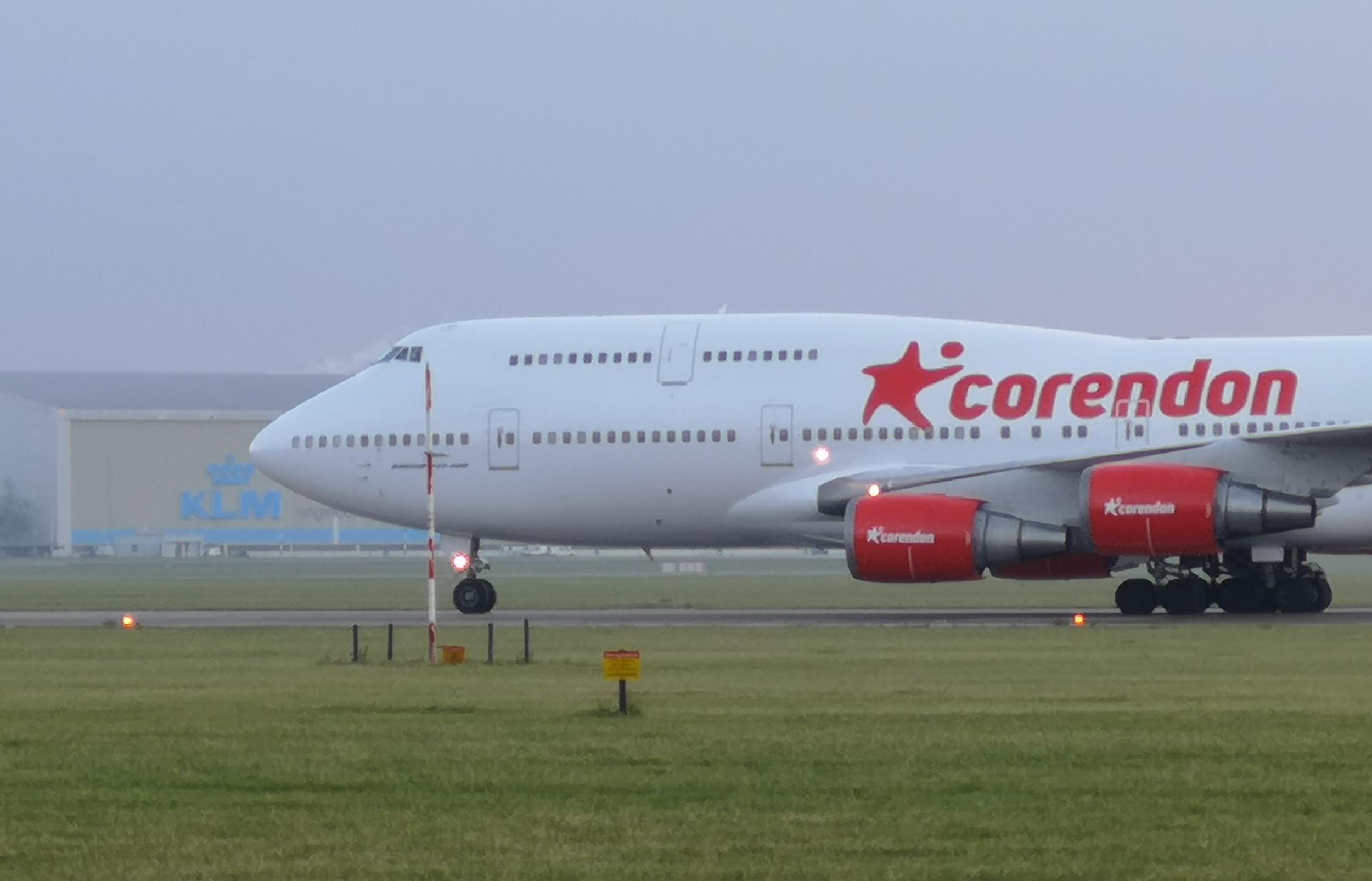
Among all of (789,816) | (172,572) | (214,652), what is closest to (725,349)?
(214,652)

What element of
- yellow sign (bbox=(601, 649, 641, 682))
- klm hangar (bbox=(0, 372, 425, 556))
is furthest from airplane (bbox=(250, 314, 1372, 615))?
klm hangar (bbox=(0, 372, 425, 556))

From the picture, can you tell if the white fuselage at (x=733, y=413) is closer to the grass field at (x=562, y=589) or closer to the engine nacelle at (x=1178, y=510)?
the engine nacelle at (x=1178, y=510)

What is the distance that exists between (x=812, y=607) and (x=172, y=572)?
3502 cm

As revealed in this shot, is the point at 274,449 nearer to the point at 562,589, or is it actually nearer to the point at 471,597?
the point at 471,597

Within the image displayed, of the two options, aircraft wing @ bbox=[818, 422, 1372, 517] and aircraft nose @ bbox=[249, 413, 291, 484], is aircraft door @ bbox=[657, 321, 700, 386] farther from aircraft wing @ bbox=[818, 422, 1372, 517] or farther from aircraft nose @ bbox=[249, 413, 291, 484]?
aircraft nose @ bbox=[249, 413, 291, 484]

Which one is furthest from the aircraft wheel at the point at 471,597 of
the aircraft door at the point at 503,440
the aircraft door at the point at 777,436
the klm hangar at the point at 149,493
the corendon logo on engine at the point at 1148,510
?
the klm hangar at the point at 149,493

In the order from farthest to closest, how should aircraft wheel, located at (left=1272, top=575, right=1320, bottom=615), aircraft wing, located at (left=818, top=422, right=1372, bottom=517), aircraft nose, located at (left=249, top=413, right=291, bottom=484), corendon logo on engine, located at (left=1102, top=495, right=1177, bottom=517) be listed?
1. aircraft nose, located at (left=249, top=413, right=291, bottom=484)
2. aircraft wheel, located at (left=1272, top=575, right=1320, bottom=615)
3. aircraft wing, located at (left=818, top=422, right=1372, bottom=517)
4. corendon logo on engine, located at (left=1102, top=495, right=1177, bottom=517)

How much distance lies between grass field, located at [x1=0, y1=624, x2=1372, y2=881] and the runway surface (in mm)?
6504

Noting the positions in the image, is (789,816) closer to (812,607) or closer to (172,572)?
(812,607)

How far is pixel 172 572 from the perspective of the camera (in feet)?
216

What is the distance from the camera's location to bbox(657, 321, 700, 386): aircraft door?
1219 inches

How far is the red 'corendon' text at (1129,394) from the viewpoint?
28391 mm

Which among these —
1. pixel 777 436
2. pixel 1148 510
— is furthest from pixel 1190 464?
pixel 777 436

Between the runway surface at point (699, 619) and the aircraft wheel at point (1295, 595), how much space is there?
300 millimetres
